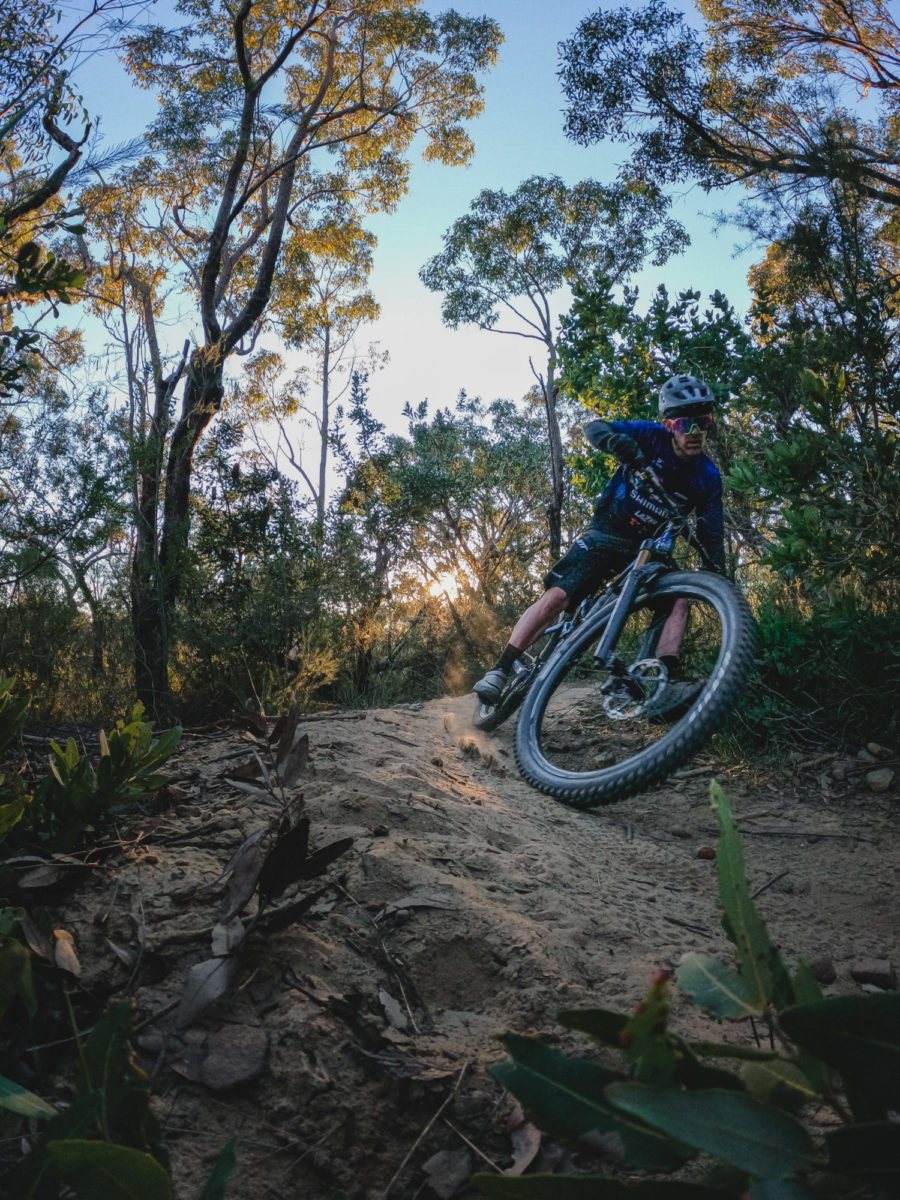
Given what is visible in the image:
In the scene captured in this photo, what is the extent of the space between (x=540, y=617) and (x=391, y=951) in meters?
3.24

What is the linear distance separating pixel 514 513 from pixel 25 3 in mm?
17900

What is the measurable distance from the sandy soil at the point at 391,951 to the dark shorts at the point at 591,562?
6.14 feet

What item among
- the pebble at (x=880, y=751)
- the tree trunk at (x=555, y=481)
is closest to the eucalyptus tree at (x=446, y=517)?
the tree trunk at (x=555, y=481)

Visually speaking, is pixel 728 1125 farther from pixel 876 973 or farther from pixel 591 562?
pixel 591 562

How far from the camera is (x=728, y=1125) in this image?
449 millimetres

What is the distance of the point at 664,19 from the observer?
10695 mm

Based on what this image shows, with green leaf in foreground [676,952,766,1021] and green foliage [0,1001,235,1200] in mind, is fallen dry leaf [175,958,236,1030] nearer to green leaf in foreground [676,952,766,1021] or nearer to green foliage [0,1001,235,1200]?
green foliage [0,1001,235,1200]

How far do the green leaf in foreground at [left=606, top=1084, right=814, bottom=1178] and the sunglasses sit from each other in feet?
13.9

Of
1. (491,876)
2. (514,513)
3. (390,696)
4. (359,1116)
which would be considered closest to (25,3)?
(390,696)

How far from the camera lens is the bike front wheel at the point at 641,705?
3194mm

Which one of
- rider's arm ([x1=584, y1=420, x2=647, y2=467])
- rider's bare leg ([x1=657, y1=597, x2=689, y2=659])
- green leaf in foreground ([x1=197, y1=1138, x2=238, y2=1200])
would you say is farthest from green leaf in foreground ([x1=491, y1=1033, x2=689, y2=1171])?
rider's arm ([x1=584, y1=420, x2=647, y2=467])

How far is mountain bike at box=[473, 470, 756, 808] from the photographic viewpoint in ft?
10.6

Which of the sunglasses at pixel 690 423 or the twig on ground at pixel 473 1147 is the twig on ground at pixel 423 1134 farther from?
the sunglasses at pixel 690 423

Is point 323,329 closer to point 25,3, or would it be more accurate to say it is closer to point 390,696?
point 25,3
